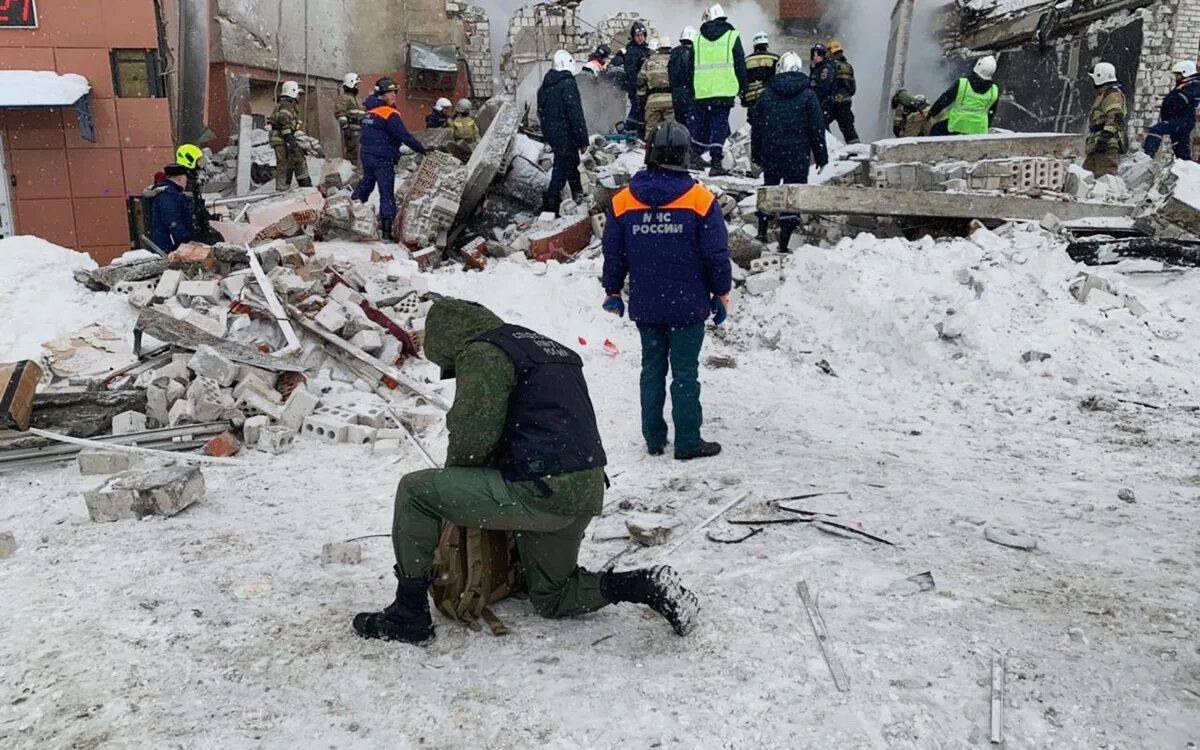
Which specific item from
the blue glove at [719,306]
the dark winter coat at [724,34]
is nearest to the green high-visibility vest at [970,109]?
the dark winter coat at [724,34]

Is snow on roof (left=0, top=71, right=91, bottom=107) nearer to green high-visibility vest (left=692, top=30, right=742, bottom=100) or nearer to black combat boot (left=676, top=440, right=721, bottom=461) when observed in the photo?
green high-visibility vest (left=692, top=30, right=742, bottom=100)

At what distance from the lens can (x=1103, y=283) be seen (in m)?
6.83

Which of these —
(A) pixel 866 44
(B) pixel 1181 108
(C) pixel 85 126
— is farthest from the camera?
(A) pixel 866 44

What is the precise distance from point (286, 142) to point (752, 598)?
38.2ft

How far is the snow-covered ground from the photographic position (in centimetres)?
257

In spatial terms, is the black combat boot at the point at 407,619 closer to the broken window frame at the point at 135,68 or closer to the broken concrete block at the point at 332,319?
the broken concrete block at the point at 332,319

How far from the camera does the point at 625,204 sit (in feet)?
16.6

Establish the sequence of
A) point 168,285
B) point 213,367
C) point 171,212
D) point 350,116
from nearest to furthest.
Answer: point 213,367, point 168,285, point 171,212, point 350,116

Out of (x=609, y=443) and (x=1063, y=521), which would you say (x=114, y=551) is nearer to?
(x=609, y=443)

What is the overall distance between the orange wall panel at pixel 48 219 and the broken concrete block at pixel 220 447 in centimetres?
669

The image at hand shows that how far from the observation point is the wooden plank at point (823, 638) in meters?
2.74

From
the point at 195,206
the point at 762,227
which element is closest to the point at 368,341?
the point at 195,206

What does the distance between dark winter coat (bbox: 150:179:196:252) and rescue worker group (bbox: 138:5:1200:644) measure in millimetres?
18

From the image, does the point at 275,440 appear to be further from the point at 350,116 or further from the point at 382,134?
the point at 350,116
